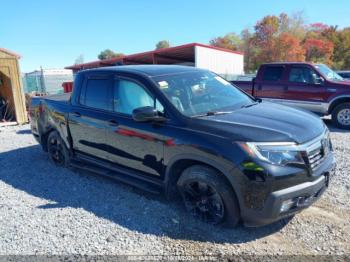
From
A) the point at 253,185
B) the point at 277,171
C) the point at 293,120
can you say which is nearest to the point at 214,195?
the point at 253,185

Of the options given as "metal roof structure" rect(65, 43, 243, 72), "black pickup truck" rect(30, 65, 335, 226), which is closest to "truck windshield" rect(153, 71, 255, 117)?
"black pickup truck" rect(30, 65, 335, 226)

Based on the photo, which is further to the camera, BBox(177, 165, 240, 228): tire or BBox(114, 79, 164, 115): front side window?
BBox(114, 79, 164, 115): front side window

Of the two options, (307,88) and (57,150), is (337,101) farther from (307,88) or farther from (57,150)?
(57,150)

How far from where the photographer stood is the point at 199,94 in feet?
12.9

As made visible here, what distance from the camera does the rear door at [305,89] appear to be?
8555 millimetres

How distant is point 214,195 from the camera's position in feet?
10.5

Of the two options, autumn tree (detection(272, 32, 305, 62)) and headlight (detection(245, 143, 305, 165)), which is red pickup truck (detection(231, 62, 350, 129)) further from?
autumn tree (detection(272, 32, 305, 62))

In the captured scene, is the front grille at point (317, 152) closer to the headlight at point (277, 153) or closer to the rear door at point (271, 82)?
the headlight at point (277, 153)

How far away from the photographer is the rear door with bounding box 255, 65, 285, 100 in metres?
9.15

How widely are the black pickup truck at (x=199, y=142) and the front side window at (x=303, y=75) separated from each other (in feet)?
17.4

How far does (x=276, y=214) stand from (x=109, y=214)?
6.76 ft

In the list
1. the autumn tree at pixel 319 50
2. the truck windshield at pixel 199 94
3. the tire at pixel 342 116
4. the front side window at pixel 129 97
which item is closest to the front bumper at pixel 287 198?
the truck windshield at pixel 199 94

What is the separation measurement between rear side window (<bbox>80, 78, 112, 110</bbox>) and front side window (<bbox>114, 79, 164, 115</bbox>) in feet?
0.61

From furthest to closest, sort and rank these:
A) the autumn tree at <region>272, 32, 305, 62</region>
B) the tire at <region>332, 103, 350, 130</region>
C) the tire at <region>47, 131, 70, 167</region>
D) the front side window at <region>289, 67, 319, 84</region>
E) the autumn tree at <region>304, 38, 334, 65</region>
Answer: the autumn tree at <region>304, 38, 334, 65</region>, the autumn tree at <region>272, 32, 305, 62</region>, the front side window at <region>289, 67, 319, 84</region>, the tire at <region>332, 103, 350, 130</region>, the tire at <region>47, 131, 70, 167</region>
